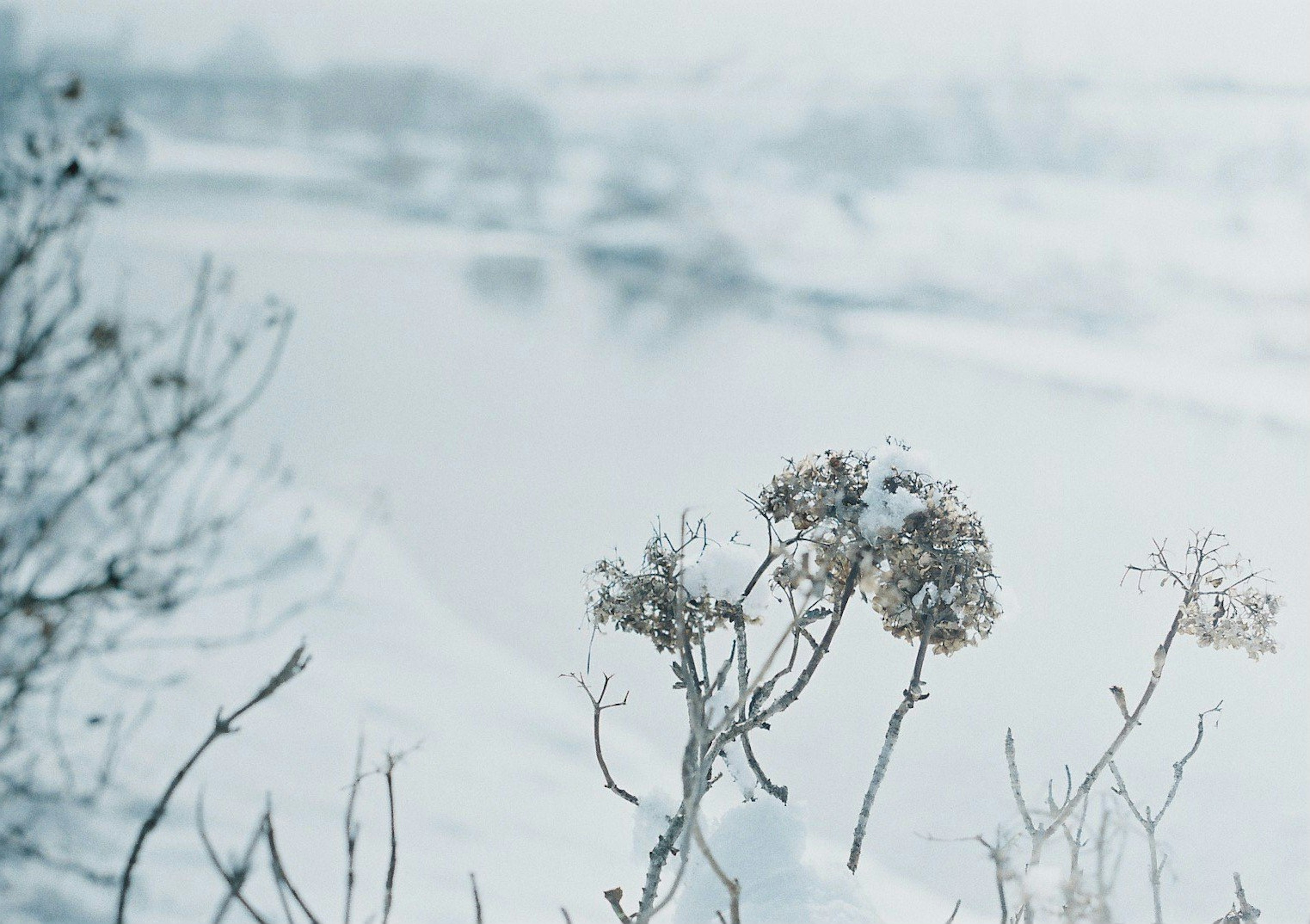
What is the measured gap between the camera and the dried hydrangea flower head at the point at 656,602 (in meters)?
0.67

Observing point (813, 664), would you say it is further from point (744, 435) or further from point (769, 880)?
point (744, 435)

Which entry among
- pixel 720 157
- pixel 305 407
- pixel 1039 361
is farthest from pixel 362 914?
pixel 720 157

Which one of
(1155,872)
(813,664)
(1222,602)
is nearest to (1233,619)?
(1222,602)

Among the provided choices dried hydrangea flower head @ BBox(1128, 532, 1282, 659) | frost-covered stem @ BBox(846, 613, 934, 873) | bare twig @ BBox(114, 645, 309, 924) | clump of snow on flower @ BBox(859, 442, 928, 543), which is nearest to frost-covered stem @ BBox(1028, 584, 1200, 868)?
dried hydrangea flower head @ BBox(1128, 532, 1282, 659)

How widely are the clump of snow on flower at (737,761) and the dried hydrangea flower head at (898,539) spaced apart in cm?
11

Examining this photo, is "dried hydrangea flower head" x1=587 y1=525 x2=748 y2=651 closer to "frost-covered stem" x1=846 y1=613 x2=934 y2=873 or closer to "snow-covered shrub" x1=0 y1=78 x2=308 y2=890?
"frost-covered stem" x1=846 y1=613 x2=934 y2=873

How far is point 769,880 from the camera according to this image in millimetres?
747

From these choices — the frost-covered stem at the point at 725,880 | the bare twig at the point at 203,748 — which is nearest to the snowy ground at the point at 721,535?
the frost-covered stem at the point at 725,880

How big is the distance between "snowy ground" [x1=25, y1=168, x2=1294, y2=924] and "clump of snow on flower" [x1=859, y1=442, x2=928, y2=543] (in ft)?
0.11

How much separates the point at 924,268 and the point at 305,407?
6450 millimetres

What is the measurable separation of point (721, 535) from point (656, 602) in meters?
0.09

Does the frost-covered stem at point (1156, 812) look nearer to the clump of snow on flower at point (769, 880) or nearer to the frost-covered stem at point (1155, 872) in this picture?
the frost-covered stem at point (1155, 872)

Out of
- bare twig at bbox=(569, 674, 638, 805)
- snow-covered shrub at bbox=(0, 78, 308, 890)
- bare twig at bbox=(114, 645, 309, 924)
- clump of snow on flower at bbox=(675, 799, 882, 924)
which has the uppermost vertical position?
snow-covered shrub at bbox=(0, 78, 308, 890)

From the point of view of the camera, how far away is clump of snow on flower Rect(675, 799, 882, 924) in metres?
0.73
